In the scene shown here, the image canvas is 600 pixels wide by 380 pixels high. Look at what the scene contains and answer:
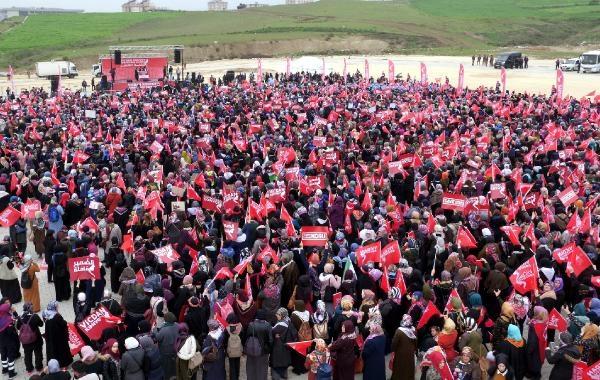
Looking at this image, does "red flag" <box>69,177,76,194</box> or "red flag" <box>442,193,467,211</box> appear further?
"red flag" <box>69,177,76,194</box>

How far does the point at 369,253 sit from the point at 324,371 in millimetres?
2789

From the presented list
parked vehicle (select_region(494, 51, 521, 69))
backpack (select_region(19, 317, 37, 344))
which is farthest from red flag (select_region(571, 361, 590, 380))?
parked vehicle (select_region(494, 51, 521, 69))

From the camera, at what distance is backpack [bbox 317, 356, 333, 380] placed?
8.92 m

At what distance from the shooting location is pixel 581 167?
1719 cm

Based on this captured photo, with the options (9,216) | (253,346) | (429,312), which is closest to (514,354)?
(429,312)

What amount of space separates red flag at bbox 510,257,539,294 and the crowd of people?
0.03 m

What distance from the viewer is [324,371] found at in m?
8.97

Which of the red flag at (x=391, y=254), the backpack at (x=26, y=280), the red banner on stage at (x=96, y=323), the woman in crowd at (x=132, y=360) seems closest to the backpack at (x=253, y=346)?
the woman in crowd at (x=132, y=360)

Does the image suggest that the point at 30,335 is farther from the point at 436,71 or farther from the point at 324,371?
the point at 436,71

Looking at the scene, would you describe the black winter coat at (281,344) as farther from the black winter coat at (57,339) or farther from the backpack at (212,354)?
the black winter coat at (57,339)

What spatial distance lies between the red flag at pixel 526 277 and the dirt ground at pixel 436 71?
37.9 meters

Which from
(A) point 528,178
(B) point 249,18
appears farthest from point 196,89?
(B) point 249,18

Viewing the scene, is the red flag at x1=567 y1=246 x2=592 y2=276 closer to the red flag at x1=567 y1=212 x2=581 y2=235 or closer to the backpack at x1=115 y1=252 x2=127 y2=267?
the red flag at x1=567 y1=212 x2=581 y2=235

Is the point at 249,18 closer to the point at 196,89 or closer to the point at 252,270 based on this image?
the point at 196,89
